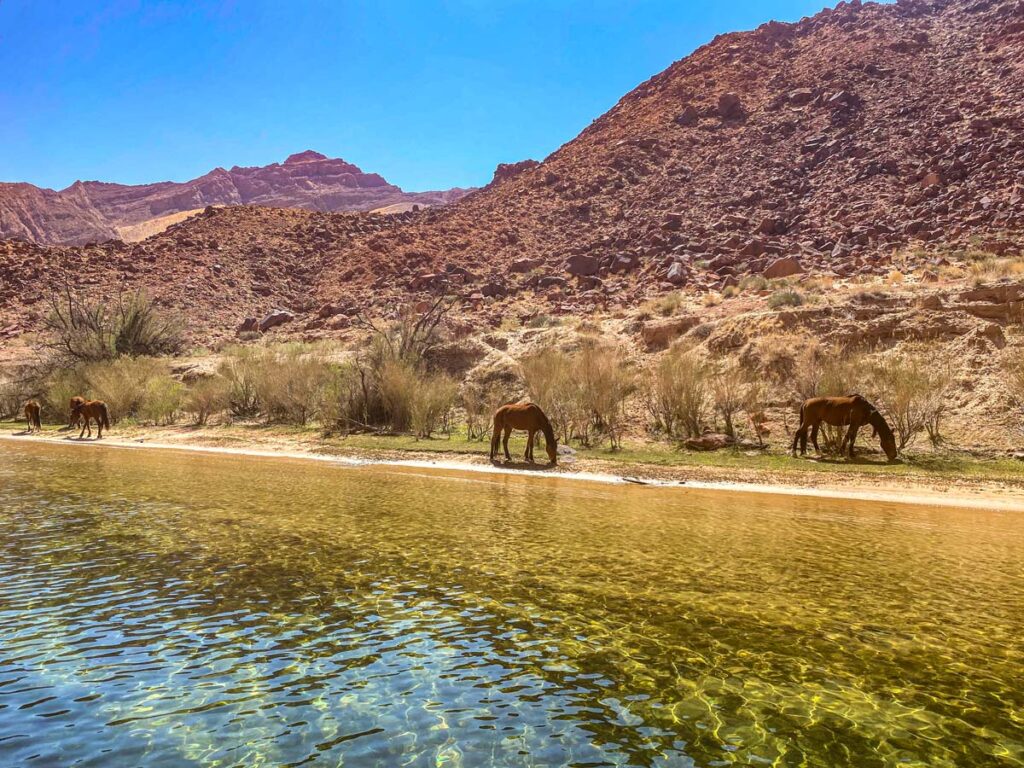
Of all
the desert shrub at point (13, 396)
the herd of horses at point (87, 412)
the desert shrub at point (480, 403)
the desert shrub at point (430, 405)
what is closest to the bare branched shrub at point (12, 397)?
the desert shrub at point (13, 396)

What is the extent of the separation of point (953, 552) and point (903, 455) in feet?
36.7

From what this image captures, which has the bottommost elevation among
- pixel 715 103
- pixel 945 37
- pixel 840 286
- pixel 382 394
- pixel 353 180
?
pixel 382 394

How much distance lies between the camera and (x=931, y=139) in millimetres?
44688

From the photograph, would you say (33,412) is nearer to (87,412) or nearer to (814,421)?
(87,412)

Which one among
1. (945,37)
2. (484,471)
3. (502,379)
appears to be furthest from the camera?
(945,37)

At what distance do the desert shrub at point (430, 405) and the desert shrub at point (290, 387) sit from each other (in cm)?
475

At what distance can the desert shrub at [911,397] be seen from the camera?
2073cm

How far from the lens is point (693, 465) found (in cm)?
1962

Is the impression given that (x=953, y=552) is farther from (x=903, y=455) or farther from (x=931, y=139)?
(x=931, y=139)

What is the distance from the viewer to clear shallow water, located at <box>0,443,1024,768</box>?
4.33 meters

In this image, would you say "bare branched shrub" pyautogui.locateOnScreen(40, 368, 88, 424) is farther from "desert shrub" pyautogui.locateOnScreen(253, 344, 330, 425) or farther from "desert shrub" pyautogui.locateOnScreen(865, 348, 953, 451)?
"desert shrub" pyautogui.locateOnScreen(865, 348, 953, 451)

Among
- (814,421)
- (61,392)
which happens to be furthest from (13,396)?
(814,421)

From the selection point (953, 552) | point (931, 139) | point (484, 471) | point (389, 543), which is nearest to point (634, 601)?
point (389, 543)

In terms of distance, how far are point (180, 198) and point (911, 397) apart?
130 m
